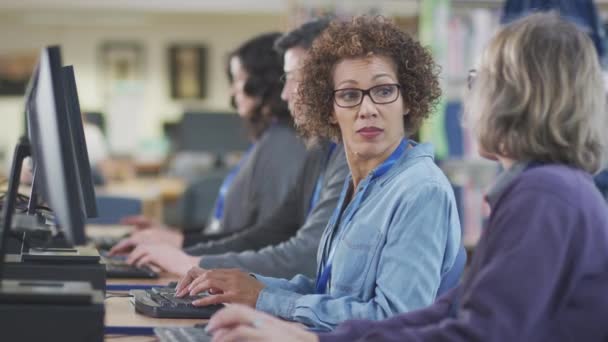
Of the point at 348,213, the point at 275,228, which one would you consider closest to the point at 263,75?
the point at 275,228

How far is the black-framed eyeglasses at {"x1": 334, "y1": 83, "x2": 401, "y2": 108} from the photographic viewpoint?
1999 millimetres

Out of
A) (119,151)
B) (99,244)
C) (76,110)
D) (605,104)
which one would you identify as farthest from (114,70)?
(605,104)

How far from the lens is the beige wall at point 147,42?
39.4 feet

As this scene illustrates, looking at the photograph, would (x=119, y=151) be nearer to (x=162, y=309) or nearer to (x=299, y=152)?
(x=299, y=152)

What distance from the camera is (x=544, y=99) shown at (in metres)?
1.33

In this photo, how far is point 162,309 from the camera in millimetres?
1903

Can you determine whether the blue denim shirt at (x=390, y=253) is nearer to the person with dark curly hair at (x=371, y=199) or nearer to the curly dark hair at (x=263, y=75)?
the person with dark curly hair at (x=371, y=199)

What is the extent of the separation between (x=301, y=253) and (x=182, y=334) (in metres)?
0.85

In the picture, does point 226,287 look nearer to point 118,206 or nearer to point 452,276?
point 452,276

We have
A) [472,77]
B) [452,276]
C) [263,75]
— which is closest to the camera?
[472,77]

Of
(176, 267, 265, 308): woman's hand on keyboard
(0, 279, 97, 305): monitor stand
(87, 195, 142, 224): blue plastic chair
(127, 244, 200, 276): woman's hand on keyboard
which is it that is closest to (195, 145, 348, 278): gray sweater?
(127, 244, 200, 276): woman's hand on keyboard

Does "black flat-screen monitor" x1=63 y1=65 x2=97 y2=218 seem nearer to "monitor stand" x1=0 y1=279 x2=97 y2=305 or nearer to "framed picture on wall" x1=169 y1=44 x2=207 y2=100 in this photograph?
"monitor stand" x1=0 y1=279 x2=97 y2=305

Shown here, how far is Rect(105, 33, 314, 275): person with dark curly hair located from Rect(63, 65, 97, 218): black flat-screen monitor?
668 mm

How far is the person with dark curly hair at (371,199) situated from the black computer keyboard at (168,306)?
2 cm
